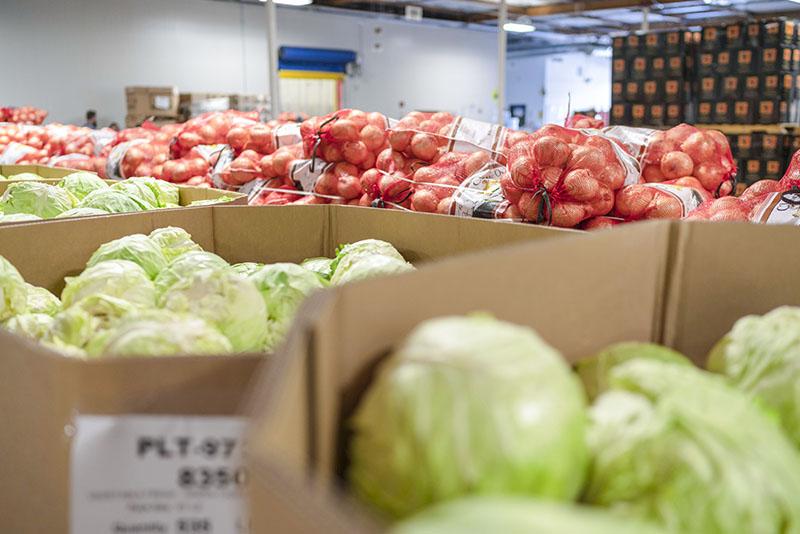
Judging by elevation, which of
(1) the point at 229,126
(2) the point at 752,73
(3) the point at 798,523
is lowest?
(3) the point at 798,523

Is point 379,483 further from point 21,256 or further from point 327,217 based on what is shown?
point 327,217

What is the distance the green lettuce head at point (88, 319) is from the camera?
1.26m

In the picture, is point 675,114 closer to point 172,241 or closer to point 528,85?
point 172,241

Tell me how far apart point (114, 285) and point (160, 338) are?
506 mm

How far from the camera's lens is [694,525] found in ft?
2.53

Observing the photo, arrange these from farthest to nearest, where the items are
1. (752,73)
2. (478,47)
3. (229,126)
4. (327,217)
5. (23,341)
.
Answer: (478,47), (752,73), (229,126), (327,217), (23,341)

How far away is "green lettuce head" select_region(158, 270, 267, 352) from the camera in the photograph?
4.39 feet

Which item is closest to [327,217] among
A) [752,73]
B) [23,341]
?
[23,341]

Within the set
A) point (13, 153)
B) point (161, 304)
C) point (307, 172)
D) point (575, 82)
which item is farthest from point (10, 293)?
point (575, 82)

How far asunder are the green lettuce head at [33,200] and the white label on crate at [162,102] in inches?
345

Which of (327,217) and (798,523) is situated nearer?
(798,523)

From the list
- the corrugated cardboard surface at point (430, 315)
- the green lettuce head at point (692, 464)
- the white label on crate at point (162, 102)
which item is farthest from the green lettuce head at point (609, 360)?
the white label on crate at point (162, 102)

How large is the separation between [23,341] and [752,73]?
7.49m

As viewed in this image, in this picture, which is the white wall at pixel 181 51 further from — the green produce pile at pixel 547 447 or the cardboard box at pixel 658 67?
the green produce pile at pixel 547 447
